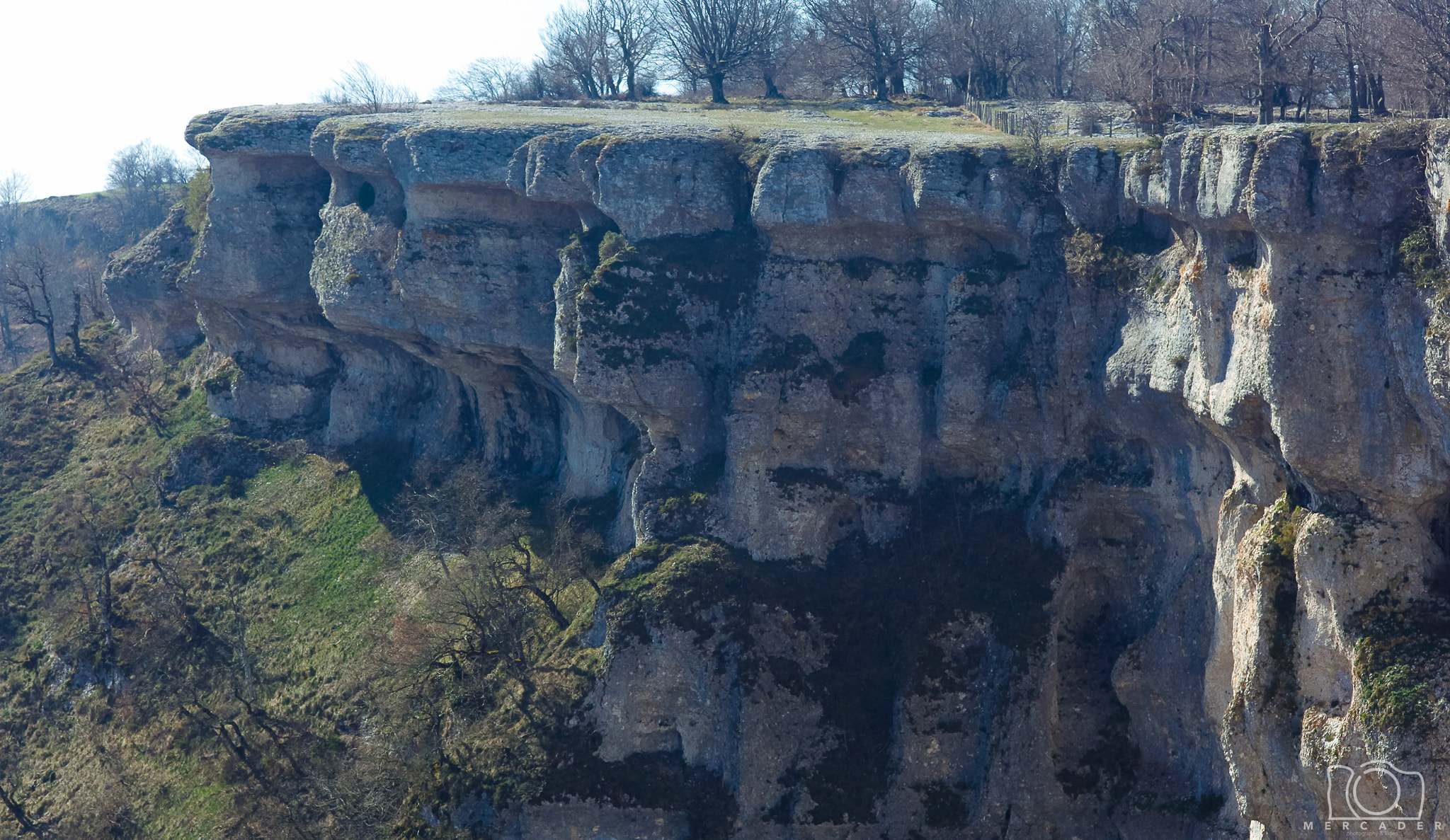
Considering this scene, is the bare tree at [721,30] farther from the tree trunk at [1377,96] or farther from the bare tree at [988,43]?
the tree trunk at [1377,96]

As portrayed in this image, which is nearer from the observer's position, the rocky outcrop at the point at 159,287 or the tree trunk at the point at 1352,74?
the tree trunk at the point at 1352,74

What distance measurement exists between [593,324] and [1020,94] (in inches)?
909

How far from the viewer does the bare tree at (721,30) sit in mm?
48562

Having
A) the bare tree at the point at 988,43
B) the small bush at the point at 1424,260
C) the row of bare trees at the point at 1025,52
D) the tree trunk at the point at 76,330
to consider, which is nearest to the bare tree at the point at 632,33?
the row of bare trees at the point at 1025,52

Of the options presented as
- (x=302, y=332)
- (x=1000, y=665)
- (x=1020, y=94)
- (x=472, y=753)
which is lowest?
(x=472, y=753)

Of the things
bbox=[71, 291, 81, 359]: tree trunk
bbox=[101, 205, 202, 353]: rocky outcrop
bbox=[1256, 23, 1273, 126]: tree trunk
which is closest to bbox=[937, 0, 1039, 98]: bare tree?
bbox=[1256, 23, 1273, 126]: tree trunk

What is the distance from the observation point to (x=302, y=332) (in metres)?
40.8

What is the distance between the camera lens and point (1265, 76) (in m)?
24.9

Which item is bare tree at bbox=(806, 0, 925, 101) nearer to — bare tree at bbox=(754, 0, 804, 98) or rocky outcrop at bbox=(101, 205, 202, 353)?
bare tree at bbox=(754, 0, 804, 98)

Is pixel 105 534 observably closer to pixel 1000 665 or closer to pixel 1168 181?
pixel 1000 665

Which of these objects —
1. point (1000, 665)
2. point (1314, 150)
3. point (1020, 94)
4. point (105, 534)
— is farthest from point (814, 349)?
point (105, 534)

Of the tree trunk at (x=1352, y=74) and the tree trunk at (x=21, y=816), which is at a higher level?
the tree trunk at (x=1352, y=74)

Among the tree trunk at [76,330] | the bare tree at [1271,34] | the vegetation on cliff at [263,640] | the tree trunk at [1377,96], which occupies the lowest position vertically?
the vegetation on cliff at [263,640]

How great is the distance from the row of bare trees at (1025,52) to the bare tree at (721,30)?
0.07 metres
